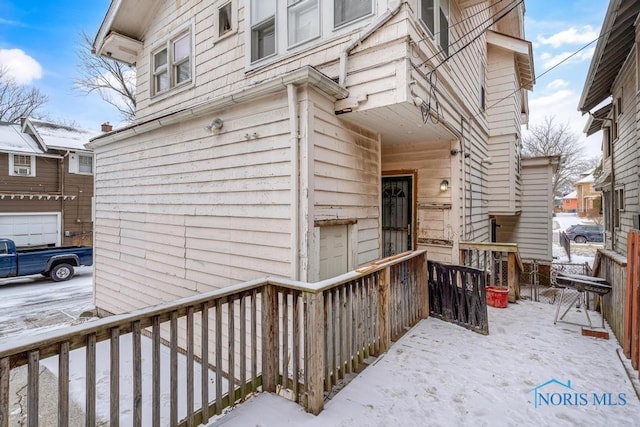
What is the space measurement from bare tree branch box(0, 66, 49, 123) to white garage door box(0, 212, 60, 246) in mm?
9469

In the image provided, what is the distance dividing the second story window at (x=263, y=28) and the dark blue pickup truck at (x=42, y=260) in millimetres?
11020

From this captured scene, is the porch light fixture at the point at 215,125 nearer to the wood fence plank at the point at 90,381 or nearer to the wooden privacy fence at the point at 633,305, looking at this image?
the wood fence plank at the point at 90,381

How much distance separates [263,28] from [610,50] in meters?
7.14

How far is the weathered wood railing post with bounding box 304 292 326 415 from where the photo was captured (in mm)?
2533

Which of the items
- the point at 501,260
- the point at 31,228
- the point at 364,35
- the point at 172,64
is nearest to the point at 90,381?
the point at 364,35

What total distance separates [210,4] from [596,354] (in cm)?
813

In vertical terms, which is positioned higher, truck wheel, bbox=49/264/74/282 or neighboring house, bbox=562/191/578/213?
neighboring house, bbox=562/191/578/213

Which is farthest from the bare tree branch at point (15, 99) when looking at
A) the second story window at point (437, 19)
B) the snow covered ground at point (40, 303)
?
the second story window at point (437, 19)

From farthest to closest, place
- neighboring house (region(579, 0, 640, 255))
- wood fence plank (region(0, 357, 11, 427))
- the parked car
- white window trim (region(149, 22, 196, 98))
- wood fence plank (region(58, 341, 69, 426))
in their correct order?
the parked car, white window trim (region(149, 22, 196, 98)), neighboring house (region(579, 0, 640, 255)), wood fence plank (region(58, 341, 69, 426)), wood fence plank (region(0, 357, 11, 427))

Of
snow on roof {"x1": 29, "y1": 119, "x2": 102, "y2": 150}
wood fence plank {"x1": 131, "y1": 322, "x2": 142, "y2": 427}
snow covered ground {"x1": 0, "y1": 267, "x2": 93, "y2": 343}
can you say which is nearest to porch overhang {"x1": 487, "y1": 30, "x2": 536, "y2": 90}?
wood fence plank {"x1": 131, "y1": 322, "x2": 142, "y2": 427}

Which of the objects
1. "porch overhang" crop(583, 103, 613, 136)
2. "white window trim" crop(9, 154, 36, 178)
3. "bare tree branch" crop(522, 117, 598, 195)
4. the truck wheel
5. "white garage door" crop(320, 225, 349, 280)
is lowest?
the truck wheel

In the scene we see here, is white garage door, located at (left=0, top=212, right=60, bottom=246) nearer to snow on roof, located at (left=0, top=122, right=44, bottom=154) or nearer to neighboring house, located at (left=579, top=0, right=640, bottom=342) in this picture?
snow on roof, located at (left=0, top=122, right=44, bottom=154)

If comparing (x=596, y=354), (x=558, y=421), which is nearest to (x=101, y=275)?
(x=558, y=421)

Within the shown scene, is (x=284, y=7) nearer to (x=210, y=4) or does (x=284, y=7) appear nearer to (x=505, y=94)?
(x=210, y=4)
